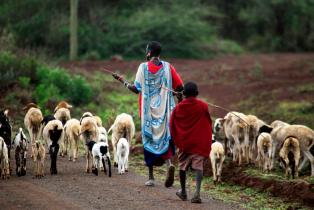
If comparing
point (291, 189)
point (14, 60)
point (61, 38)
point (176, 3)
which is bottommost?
point (291, 189)

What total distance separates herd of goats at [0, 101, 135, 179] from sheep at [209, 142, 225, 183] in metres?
1.54

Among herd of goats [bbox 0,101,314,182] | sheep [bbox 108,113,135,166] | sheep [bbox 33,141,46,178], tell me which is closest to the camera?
sheep [bbox 33,141,46,178]

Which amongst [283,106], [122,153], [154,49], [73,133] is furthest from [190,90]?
[283,106]

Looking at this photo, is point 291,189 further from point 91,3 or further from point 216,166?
point 91,3

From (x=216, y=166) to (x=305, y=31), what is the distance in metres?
38.6

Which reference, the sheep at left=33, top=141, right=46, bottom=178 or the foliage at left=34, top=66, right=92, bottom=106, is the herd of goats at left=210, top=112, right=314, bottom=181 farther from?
the foliage at left=34, top=66, right=92, bottom=106

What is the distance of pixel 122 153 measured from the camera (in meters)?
13.4

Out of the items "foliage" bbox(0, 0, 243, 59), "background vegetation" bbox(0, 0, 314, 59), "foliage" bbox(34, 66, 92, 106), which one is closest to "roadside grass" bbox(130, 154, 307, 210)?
"foliage" bbox(34, 66, 92, 106)

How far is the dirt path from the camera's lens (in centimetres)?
1041

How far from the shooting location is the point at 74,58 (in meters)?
35.9

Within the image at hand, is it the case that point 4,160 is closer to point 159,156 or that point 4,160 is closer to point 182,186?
point 159,156

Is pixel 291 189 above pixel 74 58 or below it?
below

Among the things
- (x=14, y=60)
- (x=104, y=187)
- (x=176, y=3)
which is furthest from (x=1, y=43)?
(x=176, y=3)

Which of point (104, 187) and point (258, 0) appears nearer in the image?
point (104, 187)
